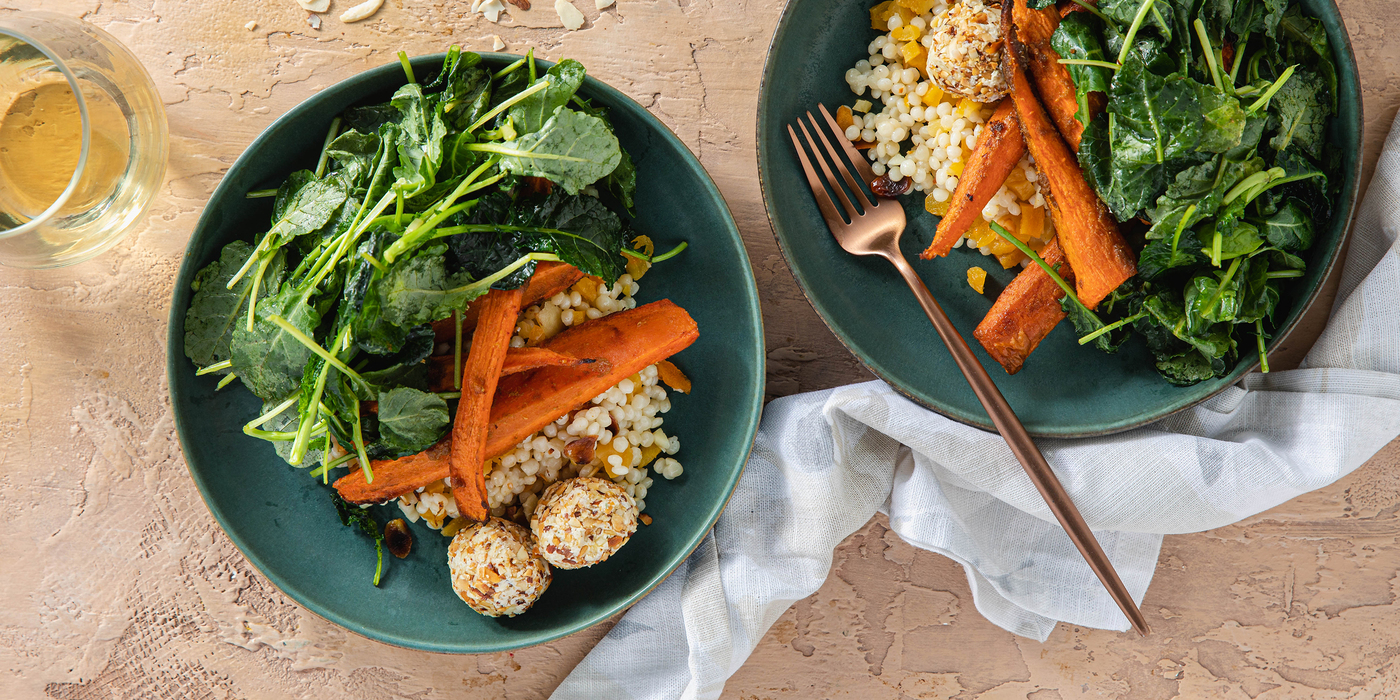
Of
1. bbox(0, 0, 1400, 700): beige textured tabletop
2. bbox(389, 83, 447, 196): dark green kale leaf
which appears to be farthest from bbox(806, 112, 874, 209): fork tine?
bbox(389, 83, 447, 196): dark green kale leaf

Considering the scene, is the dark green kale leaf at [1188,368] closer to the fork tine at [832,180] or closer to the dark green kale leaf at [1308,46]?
the dark green kale leaf at [1308,46]

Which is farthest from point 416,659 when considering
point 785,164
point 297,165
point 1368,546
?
point 1368,546

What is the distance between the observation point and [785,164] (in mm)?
2217

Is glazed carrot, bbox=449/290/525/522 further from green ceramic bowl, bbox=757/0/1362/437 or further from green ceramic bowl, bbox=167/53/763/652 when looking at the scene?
green ceramic bowl, bbox=757/0/1362/437

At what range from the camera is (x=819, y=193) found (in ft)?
7.34

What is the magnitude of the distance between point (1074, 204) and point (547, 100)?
1.35 metres

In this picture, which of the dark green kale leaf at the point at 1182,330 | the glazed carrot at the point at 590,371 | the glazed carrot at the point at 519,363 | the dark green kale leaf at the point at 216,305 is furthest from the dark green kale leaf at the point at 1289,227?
the dark green kale leaf at the point at 216,305

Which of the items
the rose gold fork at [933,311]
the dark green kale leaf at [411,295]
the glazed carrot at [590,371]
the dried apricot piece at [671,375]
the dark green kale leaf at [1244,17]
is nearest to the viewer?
the dark green kale leaf at [411,295]

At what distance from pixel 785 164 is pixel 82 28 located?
192 cm

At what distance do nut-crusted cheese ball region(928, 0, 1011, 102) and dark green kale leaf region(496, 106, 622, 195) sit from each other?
906mm

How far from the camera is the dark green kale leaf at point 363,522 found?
2.15m

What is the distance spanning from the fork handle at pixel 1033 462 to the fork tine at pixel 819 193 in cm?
40

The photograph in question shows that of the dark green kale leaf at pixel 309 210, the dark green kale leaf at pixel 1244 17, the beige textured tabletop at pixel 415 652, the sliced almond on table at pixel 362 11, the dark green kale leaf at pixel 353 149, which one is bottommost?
the beige textured tabletop at pixel 415 652

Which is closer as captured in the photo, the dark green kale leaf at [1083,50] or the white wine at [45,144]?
the dark green kale leaf at [1083,50]
